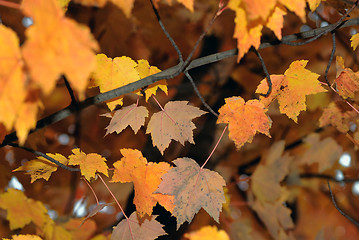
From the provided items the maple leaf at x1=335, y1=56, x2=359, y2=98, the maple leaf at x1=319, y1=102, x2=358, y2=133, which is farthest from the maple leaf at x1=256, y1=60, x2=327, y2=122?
the maple leaf at x1=319, y1=102, x2=358, y2=133

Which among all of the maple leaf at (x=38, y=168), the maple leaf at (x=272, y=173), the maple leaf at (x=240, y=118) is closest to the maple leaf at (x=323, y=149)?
the maple leaf at (x=272, y=173)

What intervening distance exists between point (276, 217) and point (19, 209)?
2298 millimetres

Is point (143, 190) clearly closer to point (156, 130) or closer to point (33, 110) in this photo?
point (156, 130)

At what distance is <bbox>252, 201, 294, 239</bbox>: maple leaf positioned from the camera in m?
3.05

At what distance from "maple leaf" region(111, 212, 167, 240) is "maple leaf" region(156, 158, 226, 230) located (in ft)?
0.81

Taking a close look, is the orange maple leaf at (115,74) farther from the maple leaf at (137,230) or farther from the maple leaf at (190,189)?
the maple leaf at (137,230)

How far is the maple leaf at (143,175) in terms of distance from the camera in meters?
1.33

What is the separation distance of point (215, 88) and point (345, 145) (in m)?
1.62

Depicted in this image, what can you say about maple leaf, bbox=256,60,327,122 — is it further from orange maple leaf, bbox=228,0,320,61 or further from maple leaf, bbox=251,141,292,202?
maple leaf, bbox=251,141,292,202

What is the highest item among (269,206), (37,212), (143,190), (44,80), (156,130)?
(44,80)

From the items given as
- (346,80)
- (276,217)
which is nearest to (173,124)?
(346,80)

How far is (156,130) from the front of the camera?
133 centimetres

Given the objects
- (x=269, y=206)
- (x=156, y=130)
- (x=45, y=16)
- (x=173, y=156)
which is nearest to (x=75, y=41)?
(x=45, y=16)

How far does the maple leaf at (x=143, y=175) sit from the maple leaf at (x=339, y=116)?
1120 mm
